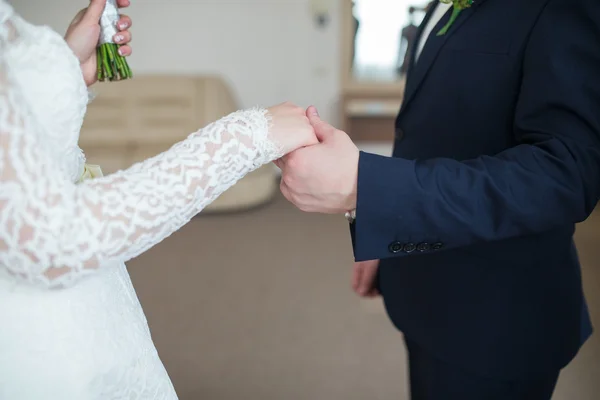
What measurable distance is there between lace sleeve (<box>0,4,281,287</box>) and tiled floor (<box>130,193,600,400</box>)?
140cm

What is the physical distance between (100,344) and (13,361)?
11 centimetres

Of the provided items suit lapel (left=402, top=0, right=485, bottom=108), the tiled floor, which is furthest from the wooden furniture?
suit lapel (left=402, top=0, right=485, bottom=108)

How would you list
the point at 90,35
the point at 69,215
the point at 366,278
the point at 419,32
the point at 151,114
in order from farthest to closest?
the point at 151,114
the point at 366,278
the point at 419,32
the point at 90,35
the point at 69,215

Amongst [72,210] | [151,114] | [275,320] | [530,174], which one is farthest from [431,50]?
[151,114]

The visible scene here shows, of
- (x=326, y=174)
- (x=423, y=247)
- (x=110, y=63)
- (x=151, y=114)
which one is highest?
(x=110, y=63)

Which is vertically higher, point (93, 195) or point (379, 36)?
point (93, 195)

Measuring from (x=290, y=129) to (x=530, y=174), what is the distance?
34 cm

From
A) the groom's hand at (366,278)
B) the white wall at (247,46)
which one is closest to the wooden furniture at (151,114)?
the white wall at (247,46)

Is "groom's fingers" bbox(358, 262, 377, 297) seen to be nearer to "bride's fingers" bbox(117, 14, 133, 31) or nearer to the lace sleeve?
the lace sleeve

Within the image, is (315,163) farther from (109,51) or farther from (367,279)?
(367,279)

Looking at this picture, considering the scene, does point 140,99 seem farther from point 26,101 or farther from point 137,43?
point 26,101

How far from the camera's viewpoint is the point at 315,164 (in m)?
0.73

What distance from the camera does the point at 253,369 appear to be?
2.02 meters

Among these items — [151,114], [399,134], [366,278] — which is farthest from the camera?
[151,114]
